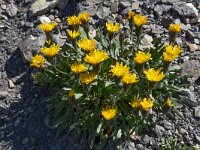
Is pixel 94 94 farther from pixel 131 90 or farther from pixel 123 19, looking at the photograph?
pixel 123 19

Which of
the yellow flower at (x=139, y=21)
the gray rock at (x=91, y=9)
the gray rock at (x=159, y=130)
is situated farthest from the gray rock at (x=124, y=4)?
the gray rock at (x=159, y=130)

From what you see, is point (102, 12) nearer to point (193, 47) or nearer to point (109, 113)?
point (193, 47)

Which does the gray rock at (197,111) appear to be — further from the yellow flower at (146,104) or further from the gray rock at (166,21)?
the gray rock at (166,21)

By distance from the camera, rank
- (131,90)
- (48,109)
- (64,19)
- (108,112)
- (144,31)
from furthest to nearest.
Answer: (64,19)
(144,31)
(48,109)
(131,90)
(108,112)

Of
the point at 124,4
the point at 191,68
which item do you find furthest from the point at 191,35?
the point at 124,4

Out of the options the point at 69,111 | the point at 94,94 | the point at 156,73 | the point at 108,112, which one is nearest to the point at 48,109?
the point at 69,111
